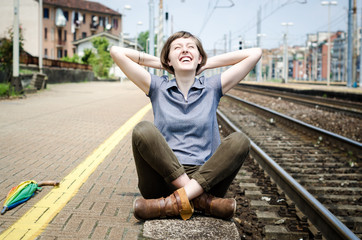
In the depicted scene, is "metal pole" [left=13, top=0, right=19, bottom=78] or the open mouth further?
"metal pole" [left=13, top=0, right=19, bottom=78]

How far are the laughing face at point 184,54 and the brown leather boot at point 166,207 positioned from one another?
92 cm

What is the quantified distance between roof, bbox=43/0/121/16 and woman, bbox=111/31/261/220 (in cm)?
7044

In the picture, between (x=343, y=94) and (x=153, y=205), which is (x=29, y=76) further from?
(x=153, y=205)

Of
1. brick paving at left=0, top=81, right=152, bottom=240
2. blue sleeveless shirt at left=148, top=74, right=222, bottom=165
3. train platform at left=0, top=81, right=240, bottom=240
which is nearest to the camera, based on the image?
train platform at left=0, top=81, right=240, bottom=240

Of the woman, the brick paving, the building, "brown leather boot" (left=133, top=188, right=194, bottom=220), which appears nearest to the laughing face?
the woman

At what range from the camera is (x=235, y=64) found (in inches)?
136

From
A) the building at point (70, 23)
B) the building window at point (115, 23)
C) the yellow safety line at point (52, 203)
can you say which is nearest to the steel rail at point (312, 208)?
the yellow safety line at point (52, 203)

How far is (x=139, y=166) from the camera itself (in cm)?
302

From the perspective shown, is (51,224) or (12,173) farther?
(12,173)

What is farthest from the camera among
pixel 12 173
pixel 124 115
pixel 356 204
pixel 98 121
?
pixel 124 115

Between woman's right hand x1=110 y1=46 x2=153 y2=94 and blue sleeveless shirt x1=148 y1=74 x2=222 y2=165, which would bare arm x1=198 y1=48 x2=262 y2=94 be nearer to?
blue sleeveless shirt x1=148 y1=74 x2=222 y2=165

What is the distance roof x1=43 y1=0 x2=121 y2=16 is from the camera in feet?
230

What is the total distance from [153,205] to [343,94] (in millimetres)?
20152

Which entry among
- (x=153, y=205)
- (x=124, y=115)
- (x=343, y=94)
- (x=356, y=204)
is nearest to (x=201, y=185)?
(x=153, y=205)
